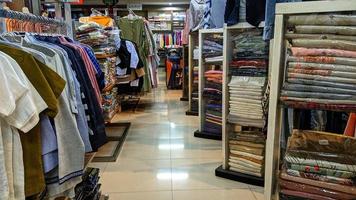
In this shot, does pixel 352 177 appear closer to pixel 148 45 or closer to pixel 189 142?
pixel 189 142

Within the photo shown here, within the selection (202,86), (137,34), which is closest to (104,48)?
(202,86)

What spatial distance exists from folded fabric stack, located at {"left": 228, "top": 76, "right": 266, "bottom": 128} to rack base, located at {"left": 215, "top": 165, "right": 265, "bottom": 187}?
459 millimetres

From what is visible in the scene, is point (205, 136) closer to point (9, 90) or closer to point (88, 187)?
point (88, 187)

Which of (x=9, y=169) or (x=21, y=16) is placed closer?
(x=9, y=169)

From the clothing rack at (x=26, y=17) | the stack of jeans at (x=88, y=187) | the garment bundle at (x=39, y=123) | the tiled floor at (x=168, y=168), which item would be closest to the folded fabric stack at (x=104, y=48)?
the tiled floor at (x=168, y=168)

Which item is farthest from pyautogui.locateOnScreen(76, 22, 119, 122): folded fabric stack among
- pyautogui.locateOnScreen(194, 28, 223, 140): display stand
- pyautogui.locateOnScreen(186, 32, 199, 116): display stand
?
pyautogui.locateOnScreen(186, 32, 199, 116): display stand

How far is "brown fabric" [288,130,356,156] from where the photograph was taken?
4.32ft

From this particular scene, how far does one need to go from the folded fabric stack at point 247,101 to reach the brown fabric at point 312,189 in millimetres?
1338

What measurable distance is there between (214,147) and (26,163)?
107 inches

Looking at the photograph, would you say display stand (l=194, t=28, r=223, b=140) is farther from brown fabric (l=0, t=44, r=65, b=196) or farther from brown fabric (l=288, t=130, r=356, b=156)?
brown fabric (l=0, t=44, r=65, b=196)

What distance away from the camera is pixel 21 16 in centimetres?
168

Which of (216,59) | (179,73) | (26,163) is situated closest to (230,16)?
(216,59)

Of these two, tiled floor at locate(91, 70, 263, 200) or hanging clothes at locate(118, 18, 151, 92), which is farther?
hanging clothes at locate(118, 18, 151, 92)

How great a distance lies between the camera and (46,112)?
125cm
